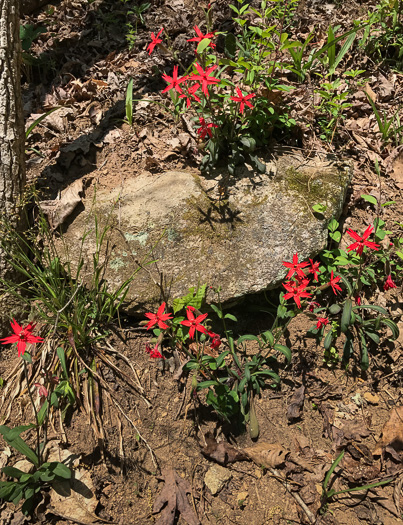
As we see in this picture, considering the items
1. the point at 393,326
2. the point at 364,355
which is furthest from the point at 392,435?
the point at 393,326

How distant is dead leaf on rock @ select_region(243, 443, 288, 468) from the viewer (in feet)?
7.30

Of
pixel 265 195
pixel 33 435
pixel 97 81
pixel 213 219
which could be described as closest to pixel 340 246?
pixel 265 195

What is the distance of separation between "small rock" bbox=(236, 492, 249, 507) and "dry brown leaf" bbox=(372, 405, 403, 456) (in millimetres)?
744

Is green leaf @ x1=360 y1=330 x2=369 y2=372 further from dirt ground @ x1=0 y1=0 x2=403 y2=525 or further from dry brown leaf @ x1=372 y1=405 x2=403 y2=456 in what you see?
dry brown leaf @ x1=372 y1=405 x2=403 y2=456

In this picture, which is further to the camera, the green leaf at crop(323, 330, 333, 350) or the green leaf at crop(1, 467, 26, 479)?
the green leaf at crop(323, 330, 333, 350)

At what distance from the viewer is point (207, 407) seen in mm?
2428

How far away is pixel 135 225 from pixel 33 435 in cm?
141

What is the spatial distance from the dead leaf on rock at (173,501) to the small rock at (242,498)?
235 millimetres

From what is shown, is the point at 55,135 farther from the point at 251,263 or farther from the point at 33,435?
the point at 33,435

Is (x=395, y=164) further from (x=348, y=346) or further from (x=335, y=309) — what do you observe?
(x=348, y=346)

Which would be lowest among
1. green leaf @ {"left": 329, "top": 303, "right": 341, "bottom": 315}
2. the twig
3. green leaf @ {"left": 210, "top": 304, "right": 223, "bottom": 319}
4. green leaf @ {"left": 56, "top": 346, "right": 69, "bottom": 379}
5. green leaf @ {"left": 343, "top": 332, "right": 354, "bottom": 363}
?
the twig

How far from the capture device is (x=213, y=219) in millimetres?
2689

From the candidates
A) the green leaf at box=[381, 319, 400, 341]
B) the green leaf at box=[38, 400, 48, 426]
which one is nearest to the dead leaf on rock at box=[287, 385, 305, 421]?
the green leaf at box=[381, 319, 400, 341]

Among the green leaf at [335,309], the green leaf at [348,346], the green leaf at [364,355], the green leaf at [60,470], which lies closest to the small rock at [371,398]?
the green leaf at [364,355]
